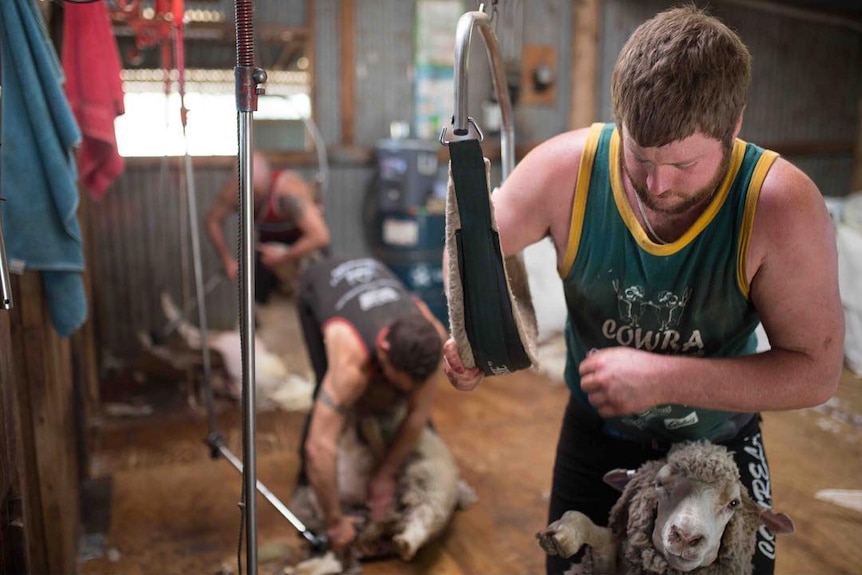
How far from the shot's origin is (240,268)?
112 centimetres

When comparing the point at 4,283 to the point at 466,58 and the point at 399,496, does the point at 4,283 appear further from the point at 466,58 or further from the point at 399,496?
the point at 399,496

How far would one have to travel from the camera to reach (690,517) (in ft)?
3.62

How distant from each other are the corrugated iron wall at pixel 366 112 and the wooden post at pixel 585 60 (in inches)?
2.6

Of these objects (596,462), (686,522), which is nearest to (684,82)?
(686,522)

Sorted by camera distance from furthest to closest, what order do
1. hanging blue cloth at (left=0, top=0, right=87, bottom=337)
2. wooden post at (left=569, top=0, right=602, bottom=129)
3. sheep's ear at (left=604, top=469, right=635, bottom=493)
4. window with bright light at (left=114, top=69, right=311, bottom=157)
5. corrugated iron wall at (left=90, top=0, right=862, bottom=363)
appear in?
wooden post at (left=569, top=0, right=602, bottom=129)
window with bright light at (left=114, top=69, right=311, bottom=157)
corrugated iron wall at (left=90, top=0, right=862, bottom=363)
hanging blue cloth at (left=0, top=0, right=87, bottom=337)
sheep's ear at (left=604, top=469, right=635, bottom=493)

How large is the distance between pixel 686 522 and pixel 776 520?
203 mm

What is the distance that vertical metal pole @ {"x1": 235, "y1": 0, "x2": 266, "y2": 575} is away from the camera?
1091 millimetres

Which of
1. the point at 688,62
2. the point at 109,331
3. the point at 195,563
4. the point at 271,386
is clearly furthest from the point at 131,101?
the point at 688,62

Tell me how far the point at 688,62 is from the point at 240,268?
27.2 inches

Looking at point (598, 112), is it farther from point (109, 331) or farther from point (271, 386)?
point (109, 331)

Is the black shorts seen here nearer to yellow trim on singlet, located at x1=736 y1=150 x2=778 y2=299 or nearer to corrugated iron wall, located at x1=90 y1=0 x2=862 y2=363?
yellow trim on singlet, located at x1=736 y1=150 x2=778 y2=299

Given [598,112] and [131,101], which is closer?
[131,101]

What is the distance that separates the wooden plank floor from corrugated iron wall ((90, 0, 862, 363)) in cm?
108

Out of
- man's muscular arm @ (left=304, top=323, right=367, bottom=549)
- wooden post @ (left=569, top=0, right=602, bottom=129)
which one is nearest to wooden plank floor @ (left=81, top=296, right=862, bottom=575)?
man's muscular arm @ (left=304, top=323, right=367, bottom=549)
